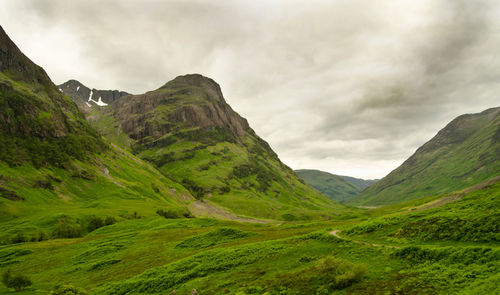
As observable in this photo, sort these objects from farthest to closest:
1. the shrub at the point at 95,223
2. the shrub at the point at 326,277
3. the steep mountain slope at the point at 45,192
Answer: the shrub at the point at 95,223
the steep mountain slope at the point at 45,192
the shrub at the point at 326,277

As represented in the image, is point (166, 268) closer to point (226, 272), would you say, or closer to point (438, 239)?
point (226, 272)

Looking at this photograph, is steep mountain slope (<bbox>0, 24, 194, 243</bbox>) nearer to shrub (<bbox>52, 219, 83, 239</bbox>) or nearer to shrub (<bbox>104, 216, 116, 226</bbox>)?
shrub (<bbox>52, 219, 83, 239</bbox>)

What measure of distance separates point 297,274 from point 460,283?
15569 millimetres

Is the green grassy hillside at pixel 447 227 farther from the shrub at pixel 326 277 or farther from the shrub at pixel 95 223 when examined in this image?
the shrub at pixel 95 223

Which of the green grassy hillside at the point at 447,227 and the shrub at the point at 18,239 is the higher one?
the green grassy hillside at the point at 447,227

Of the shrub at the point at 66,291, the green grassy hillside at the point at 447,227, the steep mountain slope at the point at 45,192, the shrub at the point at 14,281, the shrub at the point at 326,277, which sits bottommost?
the shrub at the point at 14,281

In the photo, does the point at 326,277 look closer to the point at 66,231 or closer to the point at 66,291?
the point at 66,291

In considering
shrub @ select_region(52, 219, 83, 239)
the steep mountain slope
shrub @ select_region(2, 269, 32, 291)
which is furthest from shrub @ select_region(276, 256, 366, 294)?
the steep mountain slope

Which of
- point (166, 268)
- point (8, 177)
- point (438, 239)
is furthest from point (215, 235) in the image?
point (8, 177)

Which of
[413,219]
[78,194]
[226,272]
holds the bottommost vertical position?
[226,272]

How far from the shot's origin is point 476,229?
→ 91.6ft

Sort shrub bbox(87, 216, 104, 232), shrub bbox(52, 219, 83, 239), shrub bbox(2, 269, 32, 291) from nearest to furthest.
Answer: shrub bbox(2, 269, 32, 291), shrub bbox(52, 219, 83, 239), shrub bbox(87, 216, 104, 232)

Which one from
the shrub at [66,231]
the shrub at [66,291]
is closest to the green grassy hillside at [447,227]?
the shrub at [66,291]

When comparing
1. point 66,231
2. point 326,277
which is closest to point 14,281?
point 326,277
